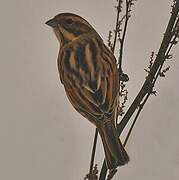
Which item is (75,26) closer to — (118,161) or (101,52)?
(101,52)

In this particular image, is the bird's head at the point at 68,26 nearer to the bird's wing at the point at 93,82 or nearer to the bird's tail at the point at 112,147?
the bird's wing at the point at 93,82

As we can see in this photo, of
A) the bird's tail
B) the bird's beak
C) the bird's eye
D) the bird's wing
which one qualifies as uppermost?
the bird's eye

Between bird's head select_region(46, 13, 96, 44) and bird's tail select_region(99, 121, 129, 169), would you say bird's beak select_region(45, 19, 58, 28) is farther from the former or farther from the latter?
bird's tail select_region(99, 121, 129, 169)

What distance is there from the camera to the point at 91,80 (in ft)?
2.01

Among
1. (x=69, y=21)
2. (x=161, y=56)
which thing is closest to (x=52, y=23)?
(x=69, y=21)

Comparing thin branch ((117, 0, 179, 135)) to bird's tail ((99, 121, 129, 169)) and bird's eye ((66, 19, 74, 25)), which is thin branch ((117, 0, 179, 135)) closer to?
bird's tail ((99, 121, 129, 169))

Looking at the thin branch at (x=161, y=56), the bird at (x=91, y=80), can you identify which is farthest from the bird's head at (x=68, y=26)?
the thin branch at (x=161, y=56)

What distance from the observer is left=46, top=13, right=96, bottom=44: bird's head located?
24.4 inches

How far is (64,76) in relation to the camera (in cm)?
62

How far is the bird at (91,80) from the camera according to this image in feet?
1.95

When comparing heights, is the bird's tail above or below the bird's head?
below

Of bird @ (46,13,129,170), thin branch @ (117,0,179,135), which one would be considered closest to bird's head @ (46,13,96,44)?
bird @ (46,13,129,170)

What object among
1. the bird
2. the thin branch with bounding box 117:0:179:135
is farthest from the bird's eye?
the thin branch with bounding box 117:0:179:135

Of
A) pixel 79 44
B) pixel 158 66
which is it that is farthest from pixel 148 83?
pixel 79 44
